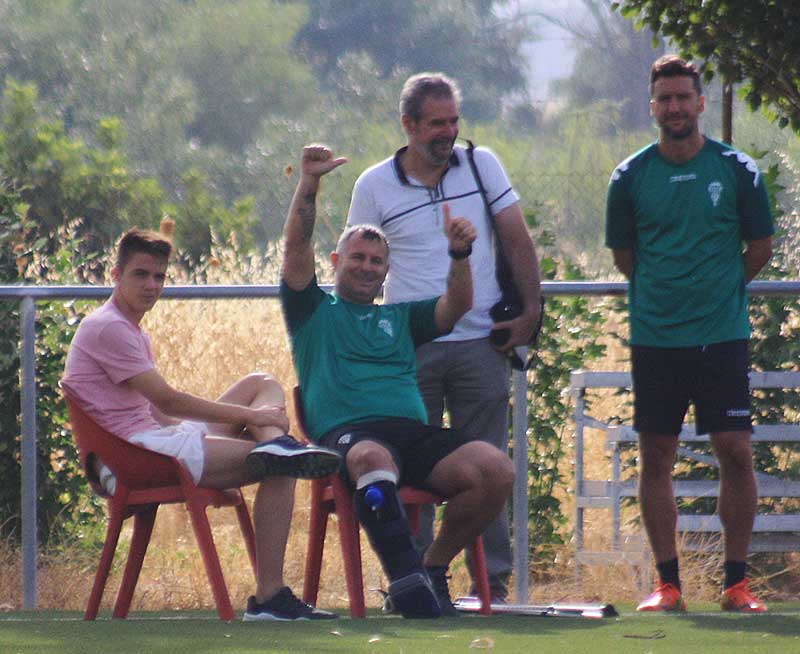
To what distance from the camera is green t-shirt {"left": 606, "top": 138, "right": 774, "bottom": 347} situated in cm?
550

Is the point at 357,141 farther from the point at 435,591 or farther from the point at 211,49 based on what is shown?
the point at 435,591

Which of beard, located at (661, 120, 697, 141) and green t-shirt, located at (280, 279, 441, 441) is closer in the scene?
green t-shirt, located at (280, 279, 441, 441)

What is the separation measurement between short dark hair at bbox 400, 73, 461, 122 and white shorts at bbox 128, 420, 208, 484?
1202 mm

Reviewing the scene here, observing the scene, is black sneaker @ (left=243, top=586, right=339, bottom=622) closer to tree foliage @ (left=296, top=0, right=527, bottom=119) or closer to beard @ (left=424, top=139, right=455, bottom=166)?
beard @ (left=424, top=139, right=455, bottom=166)

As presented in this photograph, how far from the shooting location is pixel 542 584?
255 inches

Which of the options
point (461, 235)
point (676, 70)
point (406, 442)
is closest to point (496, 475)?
point (406, 442)

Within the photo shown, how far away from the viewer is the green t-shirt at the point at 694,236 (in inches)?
217

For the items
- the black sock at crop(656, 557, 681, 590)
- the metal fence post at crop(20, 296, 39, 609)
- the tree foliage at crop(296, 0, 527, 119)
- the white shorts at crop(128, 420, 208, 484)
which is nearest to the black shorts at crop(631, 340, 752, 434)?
the black sock at crop(656, 557, 681, 590)

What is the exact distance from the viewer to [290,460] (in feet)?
16.7

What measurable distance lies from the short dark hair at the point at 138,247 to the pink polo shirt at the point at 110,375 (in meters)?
0.22

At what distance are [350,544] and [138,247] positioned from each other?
1.12m

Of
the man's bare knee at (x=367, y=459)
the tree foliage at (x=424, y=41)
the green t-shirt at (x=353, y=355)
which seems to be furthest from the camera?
the tree foliage at (x=424, y=41)

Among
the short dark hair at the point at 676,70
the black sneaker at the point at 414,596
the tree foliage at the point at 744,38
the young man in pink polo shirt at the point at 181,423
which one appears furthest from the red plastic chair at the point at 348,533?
the tree foliage at the point at 744,38

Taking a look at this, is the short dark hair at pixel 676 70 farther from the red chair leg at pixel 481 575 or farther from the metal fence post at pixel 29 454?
the metal fence post at pixel 29 454
